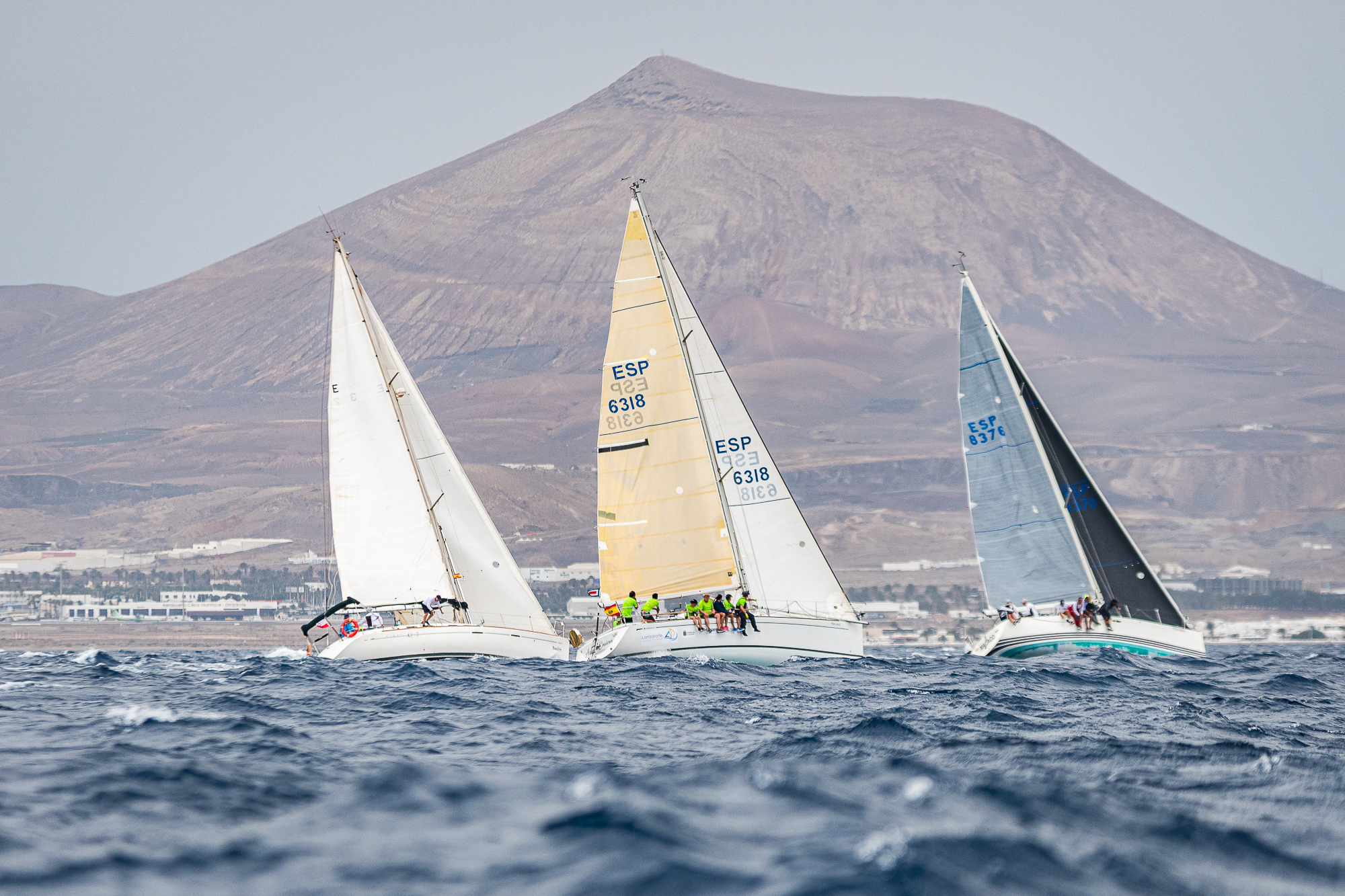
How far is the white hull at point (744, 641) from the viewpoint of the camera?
27906mm

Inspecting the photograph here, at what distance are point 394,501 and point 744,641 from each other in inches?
337

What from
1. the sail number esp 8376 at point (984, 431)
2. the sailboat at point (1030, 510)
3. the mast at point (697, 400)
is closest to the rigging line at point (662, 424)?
the mast at point (697, 400)

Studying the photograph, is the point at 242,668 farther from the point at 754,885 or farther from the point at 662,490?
the point at 754,885

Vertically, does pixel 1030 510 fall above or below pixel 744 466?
below

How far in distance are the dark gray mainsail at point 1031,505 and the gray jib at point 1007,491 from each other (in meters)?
0.02

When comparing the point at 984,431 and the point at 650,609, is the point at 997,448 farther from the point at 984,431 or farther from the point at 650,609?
the point at 650,609

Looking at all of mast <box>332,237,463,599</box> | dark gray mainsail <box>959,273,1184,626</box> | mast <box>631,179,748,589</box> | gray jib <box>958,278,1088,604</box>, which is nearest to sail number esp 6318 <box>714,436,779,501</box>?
mast <box>631,179,748,589</box>

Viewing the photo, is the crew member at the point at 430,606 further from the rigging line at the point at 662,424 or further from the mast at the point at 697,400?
the mast at the point at 697,400

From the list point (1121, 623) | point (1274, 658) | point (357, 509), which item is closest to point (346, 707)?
point (357, 509)

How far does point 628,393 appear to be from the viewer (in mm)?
30172

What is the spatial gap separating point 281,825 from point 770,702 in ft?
33.4

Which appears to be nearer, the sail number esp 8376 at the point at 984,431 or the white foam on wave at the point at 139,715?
the white foam on wave at the point at 139,715

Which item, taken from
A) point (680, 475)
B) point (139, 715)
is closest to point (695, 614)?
point (680, 475)

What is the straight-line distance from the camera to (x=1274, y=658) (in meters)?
37.2
